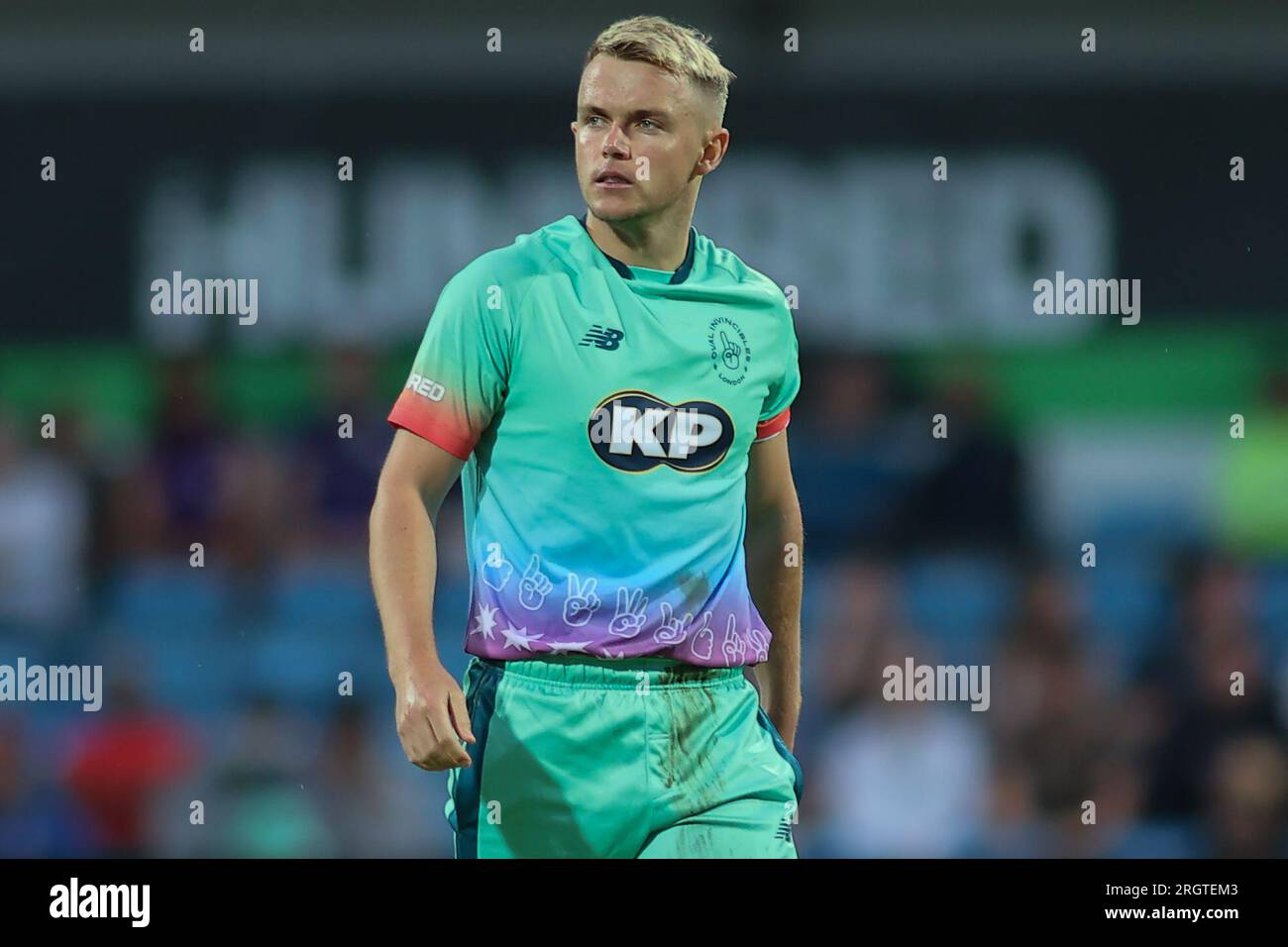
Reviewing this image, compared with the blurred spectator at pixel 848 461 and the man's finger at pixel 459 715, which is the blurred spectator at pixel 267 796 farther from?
the man's finger at pixel 459 715

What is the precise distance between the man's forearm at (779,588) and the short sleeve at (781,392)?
19cm

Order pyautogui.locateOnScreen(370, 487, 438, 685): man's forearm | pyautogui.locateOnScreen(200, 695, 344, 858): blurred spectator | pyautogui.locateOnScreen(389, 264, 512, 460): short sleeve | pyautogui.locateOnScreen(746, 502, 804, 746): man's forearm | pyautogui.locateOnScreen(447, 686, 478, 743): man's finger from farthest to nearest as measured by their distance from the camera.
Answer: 1. pyautogui.locateOnScreen(200, 695, 344, 858): blurred spectator
2. pyautogui.locateOnScreen(746, 502, 804, 746): man's forearm
3. pyautogui.locateOnScreen(389, 264, 512, 460): short sleeve
4. pyautogui.locateOnScreen(370, 487, 438, 685): man's forearm
5. pyautogui.locateOnScreen(447, 686, 478, 743): man's finger

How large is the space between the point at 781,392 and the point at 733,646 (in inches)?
22.7

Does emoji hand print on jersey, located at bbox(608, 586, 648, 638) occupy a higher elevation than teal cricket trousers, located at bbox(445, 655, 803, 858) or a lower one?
higher

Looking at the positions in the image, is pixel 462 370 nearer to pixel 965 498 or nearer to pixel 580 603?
pixel 580 603

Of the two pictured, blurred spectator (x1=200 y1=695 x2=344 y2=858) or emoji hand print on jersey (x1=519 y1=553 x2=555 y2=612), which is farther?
blurred spectator (x1=200 y1=695 x2=344 y2=858)

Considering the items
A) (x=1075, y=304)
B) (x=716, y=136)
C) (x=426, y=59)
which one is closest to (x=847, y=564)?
(x=1075, y=304)

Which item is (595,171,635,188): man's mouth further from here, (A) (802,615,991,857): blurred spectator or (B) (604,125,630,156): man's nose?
(A) (802,615,991,857): blurred spectator

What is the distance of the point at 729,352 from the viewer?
3.78 metres

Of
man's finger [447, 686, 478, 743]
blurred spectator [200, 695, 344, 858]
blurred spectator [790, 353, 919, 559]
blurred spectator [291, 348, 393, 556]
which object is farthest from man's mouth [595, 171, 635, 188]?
blurred spectator [790, 353, 919, 559]

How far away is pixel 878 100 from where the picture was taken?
27.1ft

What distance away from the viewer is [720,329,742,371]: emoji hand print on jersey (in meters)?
3.77

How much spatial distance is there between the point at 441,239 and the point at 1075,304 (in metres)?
2.92
